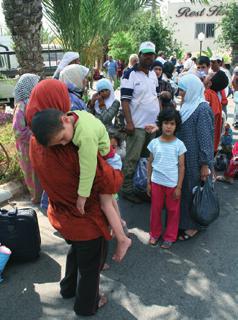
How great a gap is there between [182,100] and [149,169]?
75cm

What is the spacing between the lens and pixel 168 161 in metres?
3.31

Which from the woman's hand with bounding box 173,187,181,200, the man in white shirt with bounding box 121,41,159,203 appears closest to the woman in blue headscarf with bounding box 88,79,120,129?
the man in white shirt with bounding box 121,41,159,203

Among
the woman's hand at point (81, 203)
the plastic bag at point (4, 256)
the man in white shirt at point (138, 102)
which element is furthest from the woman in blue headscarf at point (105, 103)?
the woman's hand at point (81, 203)

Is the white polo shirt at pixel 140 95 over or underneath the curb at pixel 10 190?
over

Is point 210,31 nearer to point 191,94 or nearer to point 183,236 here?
point 191,94

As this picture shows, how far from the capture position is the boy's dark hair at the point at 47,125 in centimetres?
174

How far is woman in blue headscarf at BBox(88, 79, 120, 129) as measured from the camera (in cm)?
414

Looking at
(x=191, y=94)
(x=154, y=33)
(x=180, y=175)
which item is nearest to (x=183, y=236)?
(x=180, y=175)

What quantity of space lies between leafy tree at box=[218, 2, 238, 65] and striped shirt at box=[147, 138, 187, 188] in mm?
15408

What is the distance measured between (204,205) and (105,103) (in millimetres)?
1729

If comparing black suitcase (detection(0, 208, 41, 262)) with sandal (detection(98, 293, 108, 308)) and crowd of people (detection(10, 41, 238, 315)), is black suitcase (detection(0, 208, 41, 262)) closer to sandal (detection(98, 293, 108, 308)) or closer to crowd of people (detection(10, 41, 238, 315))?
crowd of people (detection(10, 41, 238, 315))

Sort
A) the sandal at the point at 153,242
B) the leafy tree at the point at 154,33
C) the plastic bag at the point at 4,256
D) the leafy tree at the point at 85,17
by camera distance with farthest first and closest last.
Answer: the leafy tree at the point at 154,33 < the leafy tree at the point at 85,17 < the sandal at the point at 153,242 < the plastic bag at the point at 4,256

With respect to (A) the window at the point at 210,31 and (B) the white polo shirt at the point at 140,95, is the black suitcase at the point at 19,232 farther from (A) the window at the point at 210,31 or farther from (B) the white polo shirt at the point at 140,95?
(A) the window at the point at 210,31

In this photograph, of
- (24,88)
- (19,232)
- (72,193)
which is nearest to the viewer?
(72,193)
